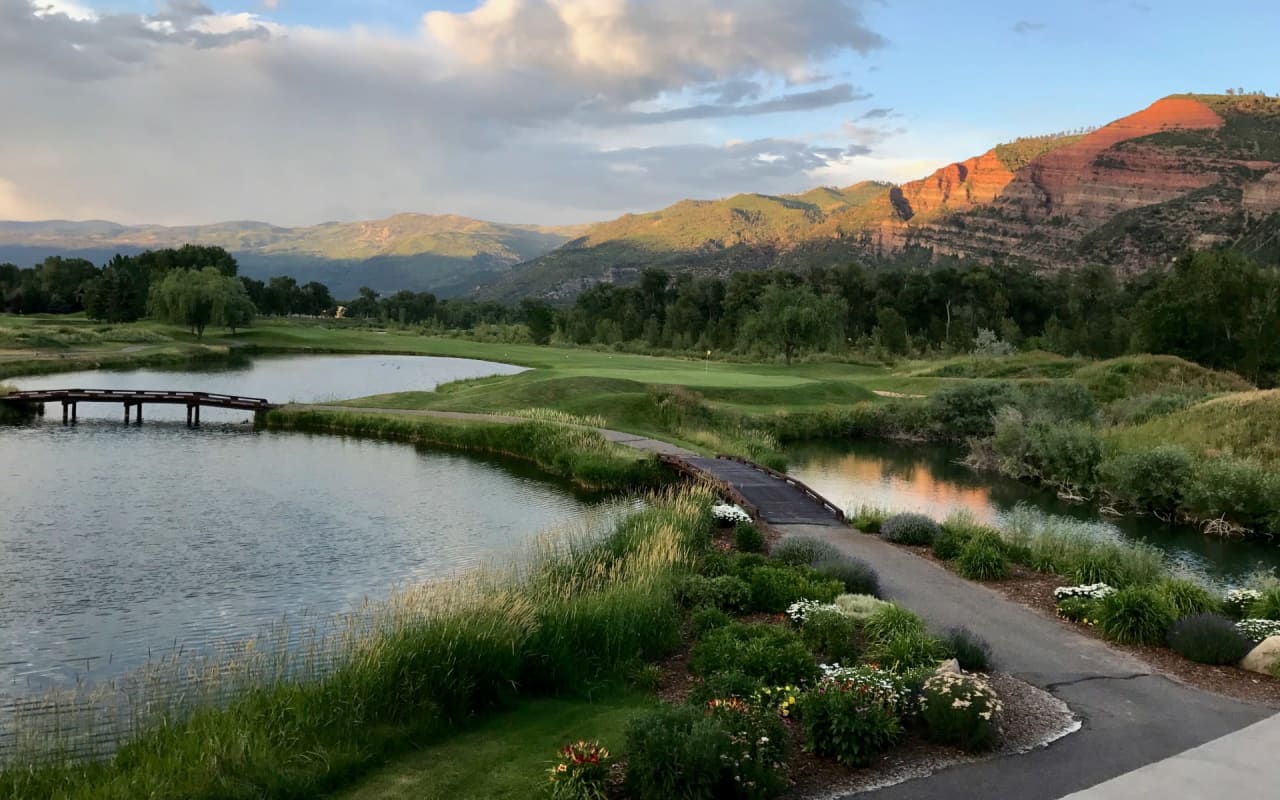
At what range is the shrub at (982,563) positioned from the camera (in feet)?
54.8

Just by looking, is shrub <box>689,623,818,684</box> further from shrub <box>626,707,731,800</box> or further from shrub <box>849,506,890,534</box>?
shrub <box>849,506,890,534</box>

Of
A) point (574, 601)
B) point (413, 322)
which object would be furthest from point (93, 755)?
point (413, 322)

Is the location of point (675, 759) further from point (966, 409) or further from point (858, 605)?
point (966, 409)

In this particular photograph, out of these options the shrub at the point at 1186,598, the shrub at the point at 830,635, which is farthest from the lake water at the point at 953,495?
the shrub at the point at 830,635

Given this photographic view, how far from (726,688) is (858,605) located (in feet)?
13.0

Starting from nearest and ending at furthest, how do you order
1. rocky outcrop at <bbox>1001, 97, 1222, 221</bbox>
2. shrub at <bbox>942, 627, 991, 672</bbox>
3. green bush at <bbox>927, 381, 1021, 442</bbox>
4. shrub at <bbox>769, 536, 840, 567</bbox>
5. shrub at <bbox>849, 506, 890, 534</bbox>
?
shrub at <bbox>942, 627, 991, 672</bbox> → shrub at <bbox>769, 536, 840, 567</bbox> → shrub at <bbox>849, 506, 890, 534</bbox> → green bush at <bbox>927, 381, 1021, 442</bbox> → rocky outcrop at <bbox>1001, 97, 1222, 221</bbox>

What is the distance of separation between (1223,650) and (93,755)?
13.5 meters

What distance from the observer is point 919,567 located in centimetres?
1750

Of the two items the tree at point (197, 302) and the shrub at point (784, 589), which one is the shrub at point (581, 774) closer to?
the shrub at point (784, 589)

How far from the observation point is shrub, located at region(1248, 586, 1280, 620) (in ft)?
45.8

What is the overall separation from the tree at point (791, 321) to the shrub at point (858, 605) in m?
60.7

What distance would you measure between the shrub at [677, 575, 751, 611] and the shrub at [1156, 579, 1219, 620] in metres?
6.26

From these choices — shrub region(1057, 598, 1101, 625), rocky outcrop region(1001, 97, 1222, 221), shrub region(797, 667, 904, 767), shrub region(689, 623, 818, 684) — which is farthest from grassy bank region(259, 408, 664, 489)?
rocky outcrop region(1001, 97, 1222, 221)

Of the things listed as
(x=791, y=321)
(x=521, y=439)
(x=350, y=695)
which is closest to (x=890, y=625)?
(x=350, y=695)
